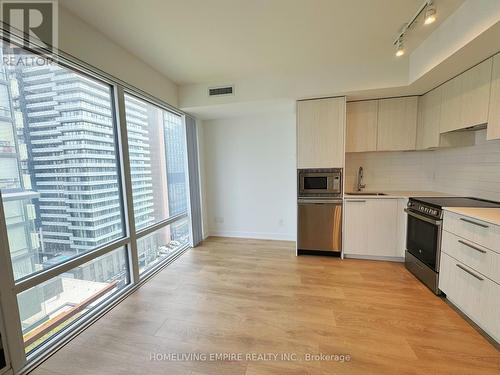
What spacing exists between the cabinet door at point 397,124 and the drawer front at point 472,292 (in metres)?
1.68

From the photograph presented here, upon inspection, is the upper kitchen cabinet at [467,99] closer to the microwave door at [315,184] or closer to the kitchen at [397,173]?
the kitchen at [397,173]

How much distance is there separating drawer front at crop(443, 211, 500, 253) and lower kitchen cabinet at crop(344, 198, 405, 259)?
33.6 inches

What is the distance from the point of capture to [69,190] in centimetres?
196

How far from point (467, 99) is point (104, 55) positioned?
3.85 meters

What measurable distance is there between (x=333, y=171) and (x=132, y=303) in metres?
3.06

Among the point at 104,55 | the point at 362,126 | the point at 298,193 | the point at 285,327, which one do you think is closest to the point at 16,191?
A: the point at 104,55

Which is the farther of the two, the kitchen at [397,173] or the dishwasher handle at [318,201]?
the dishwasher handle at [318,201]

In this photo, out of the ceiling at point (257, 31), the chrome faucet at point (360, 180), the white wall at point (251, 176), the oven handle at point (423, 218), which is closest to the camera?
the ceiling at point (257, 31)

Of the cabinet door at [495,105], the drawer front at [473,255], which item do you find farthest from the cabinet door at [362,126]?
the drawer front at [473,255]

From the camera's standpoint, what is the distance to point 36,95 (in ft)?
5.73

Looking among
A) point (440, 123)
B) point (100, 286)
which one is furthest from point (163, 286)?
point (440, 123)

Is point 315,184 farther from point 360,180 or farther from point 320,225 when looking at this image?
point 360,180

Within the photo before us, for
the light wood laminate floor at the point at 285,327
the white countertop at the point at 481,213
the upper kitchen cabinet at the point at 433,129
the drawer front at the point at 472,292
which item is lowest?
the light wood laminate floor at the point at 285,327

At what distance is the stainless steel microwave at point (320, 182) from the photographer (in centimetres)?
321
